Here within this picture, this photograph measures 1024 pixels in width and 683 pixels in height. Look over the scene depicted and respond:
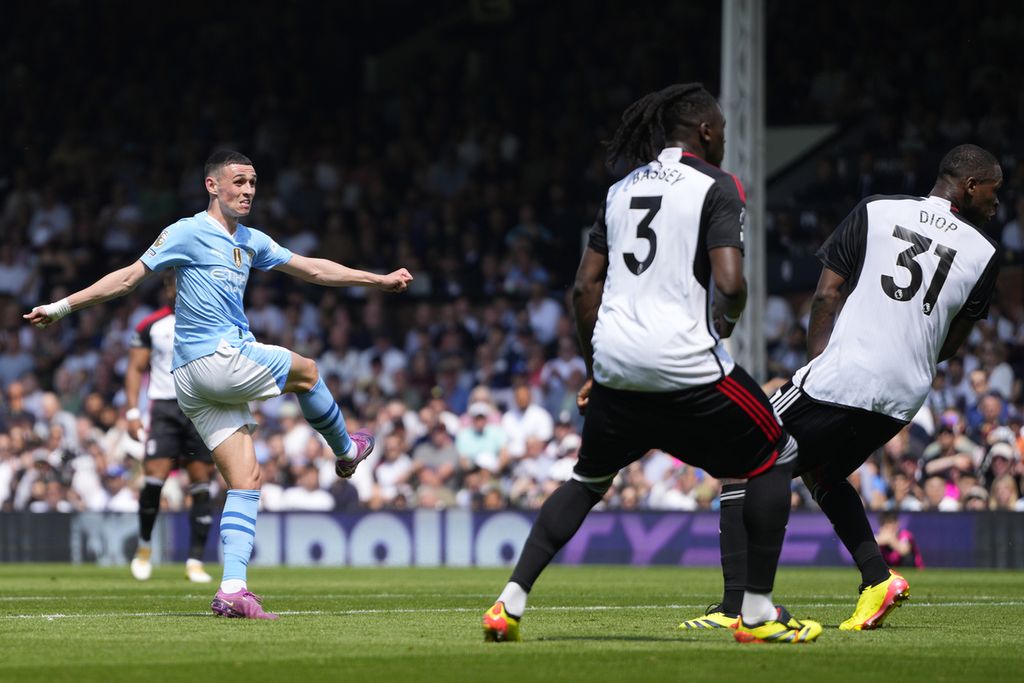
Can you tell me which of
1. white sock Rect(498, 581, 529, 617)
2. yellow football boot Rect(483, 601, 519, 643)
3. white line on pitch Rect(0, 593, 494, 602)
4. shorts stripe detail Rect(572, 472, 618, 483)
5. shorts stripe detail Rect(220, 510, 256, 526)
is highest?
shorts stripe detail Rect(572, 472, 618, 483)

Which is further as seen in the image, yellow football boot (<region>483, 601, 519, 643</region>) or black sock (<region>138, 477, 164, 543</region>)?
black sock (<region>138, 477, 164, 543</region>)

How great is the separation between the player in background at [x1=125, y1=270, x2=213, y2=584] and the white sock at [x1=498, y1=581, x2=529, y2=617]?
781 centimetres

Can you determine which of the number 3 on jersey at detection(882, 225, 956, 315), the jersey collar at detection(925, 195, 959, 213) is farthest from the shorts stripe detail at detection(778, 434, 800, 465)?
the jersey collar at detection(925, 195, 959, 213)

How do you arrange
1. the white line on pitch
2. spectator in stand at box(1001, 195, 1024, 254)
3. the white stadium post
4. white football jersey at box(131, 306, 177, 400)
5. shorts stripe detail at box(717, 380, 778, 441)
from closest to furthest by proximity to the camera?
1. shorts stripe detail at box(717, 380, 778, 441)
2. the white line on pitch
3. white football jersey at box(131, 306, 177, 400)
4. the white stadium post
5. spectator in stand at box(1001, 195, 1024, 254)

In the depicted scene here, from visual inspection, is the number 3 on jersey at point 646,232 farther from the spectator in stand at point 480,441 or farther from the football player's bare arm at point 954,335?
the spectator in stand at point 480,441

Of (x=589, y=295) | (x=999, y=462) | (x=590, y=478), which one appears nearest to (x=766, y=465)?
(x=590, y=478)

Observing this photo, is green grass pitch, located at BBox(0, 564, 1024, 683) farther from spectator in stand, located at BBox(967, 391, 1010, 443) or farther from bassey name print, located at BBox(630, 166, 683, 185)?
spectator in stand, located at BBox(967, 391, 1010, 443)

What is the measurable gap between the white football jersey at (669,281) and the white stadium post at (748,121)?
11.5 meters

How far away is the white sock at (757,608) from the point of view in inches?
281

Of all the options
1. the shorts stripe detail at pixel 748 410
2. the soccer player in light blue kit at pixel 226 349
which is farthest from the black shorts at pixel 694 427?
the soccer player in light blue kit at pixel 226 349

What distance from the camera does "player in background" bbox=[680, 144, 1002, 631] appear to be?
8.41m

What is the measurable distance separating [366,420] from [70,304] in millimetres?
13676

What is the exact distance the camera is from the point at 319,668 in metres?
6.39

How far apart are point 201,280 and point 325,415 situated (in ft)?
3.61
